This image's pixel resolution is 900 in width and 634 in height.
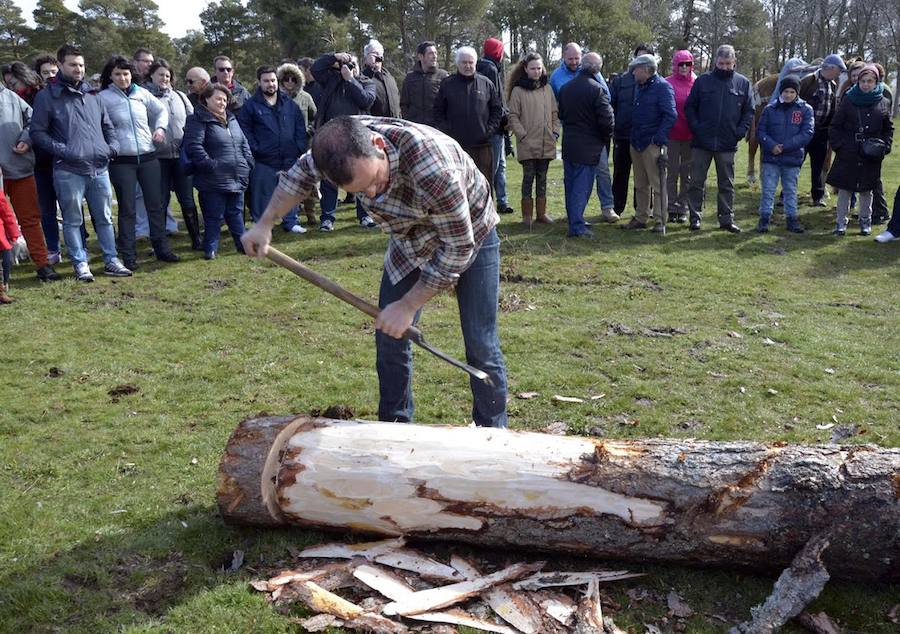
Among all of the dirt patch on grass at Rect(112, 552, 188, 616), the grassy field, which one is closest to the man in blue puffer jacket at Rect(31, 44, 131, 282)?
the grassy field

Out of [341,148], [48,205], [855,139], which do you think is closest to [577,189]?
[855,139]

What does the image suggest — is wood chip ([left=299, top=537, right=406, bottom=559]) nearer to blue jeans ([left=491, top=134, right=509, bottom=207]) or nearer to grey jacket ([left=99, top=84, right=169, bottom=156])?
grey jacket ([left=99, top=84, right=169, bottom=156])

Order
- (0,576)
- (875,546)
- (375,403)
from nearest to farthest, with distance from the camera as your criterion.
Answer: (875,546), (0,576), (375,403)

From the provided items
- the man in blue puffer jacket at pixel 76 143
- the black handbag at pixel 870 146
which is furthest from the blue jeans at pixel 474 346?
the black handbag at pixel 870 146

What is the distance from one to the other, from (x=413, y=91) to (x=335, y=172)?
24.0 feet

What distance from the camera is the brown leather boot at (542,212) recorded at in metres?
10.2

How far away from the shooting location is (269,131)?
9.23 meters

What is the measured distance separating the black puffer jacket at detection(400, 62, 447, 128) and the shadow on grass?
23.2 ft

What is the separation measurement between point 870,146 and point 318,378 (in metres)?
7.85

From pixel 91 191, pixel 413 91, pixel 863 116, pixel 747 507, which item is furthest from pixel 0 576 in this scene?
pixel 863 116

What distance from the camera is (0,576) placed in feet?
10.8

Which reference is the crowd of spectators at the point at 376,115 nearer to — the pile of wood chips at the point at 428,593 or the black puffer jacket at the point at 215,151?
the black puffer jacket at the point at 215,151

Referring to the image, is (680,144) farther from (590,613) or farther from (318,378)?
(590,613)

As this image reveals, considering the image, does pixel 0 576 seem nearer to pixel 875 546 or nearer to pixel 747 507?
pixel 747 507
